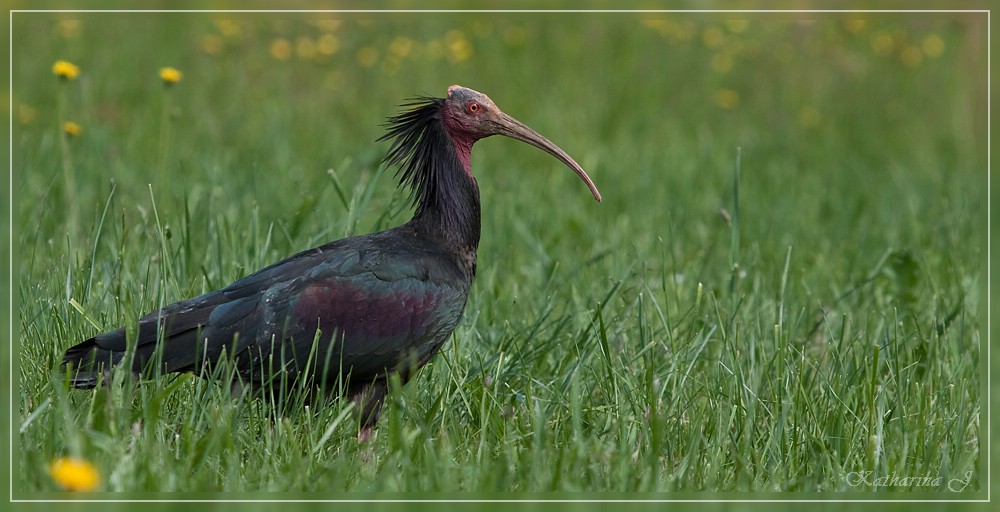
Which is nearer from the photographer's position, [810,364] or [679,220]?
[810,364]

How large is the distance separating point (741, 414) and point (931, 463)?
62cm

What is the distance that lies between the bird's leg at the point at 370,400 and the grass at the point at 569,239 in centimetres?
6

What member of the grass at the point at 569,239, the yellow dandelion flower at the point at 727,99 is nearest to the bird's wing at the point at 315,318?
the grass at the point at 569,239

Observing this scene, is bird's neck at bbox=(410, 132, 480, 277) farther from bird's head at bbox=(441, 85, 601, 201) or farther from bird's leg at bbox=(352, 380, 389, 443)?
bird's leg at bbox=(352, 380, 389, 443)

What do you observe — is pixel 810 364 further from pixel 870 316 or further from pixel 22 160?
pixel 22 160

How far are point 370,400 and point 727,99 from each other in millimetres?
6105

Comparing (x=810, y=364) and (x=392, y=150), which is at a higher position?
(x=392, y=150)

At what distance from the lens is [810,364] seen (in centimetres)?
450

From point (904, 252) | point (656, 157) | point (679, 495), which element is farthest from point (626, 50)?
point (679, 495)

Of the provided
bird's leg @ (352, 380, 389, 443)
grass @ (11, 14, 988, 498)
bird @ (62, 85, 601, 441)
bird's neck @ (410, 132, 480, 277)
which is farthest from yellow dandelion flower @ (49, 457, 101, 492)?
bird's neck @ (410, 132, 480, 277)

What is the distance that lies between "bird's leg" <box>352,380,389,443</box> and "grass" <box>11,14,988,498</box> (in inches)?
2.2

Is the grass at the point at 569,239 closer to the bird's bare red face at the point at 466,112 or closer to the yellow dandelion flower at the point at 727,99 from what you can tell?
the yellow dandelion flower at the point at 727,99

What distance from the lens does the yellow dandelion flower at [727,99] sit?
9766 millimetres

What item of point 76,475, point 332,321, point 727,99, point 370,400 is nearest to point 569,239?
point 370,400
